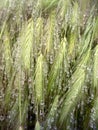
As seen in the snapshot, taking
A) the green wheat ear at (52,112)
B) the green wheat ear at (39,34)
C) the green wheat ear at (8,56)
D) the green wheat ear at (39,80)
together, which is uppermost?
the green wheat ear at (39,34)

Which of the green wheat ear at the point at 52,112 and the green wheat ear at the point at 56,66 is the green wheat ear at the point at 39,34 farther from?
the green wheat ear at the point at 52,112

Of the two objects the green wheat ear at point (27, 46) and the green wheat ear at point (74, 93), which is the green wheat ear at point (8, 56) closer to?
the green wheat ear at point (27, 46)

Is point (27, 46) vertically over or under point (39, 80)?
over

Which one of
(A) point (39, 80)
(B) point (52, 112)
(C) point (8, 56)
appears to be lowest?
(B) point (52, 112)

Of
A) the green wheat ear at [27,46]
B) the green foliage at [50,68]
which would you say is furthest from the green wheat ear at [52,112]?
the green wheat ear at [27,46]

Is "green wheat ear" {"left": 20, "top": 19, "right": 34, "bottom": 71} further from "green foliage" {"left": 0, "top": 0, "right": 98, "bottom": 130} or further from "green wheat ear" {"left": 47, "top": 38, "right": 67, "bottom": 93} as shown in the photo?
"green wheat ear" {"left": 47, "top": 38, "right": 67, "bottom": 93}

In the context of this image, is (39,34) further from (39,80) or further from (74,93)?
(74,93)

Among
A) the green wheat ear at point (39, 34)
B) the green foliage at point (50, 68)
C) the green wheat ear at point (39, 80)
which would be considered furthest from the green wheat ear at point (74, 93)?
the green wheat ear at point (39, 34)

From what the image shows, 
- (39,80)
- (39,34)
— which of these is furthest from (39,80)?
(39,34)

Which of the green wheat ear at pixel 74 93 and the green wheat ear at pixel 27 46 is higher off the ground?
the green wheat ear at pixel 27 46

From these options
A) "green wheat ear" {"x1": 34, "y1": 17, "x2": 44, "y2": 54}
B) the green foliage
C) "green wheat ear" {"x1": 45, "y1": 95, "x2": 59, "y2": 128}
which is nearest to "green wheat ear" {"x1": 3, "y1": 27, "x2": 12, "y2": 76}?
the green foliage

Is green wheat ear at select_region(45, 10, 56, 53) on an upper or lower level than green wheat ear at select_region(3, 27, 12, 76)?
upper

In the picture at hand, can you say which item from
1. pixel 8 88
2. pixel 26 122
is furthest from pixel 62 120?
pixel 8 88
